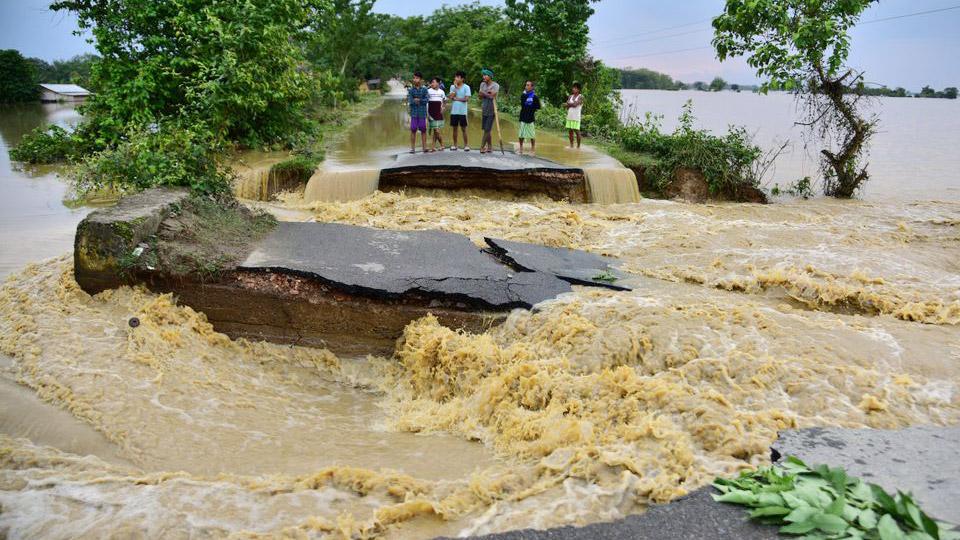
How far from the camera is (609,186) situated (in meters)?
12.6

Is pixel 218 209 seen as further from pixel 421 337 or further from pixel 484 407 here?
pixel 484 407

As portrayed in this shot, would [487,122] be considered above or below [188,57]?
below

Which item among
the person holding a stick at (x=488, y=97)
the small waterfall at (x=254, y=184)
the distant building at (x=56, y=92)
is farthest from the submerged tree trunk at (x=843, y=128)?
the distant building at (x=56, y=92)

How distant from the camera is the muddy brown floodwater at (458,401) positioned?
141 inches

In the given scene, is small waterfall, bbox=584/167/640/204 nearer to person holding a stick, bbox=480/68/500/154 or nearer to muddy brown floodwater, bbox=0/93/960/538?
person holding a stick, bbox=480/68/500/154

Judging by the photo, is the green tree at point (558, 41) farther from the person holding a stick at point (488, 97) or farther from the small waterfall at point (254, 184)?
the small waterfall at point (254, 184)

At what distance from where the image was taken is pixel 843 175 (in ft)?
49.2

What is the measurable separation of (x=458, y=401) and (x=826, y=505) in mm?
2999

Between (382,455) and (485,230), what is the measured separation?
543 centimetres

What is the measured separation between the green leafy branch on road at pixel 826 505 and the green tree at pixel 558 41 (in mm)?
21228

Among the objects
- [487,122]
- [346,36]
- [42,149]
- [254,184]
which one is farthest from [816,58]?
[346,36]

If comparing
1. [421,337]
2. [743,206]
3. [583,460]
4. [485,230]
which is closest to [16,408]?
[421,337]

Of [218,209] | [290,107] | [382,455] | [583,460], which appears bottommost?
[382,455]

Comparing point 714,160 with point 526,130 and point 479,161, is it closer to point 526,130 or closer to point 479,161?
point 526,130
